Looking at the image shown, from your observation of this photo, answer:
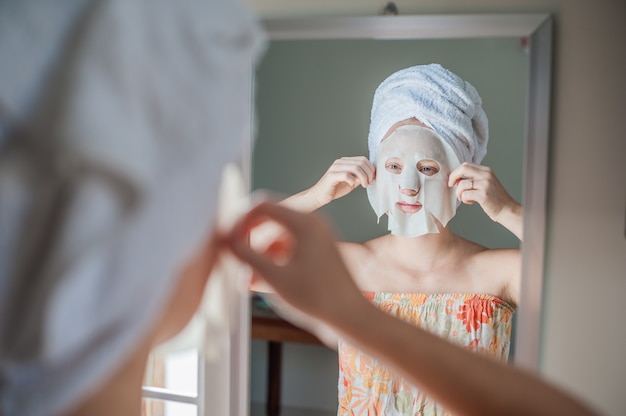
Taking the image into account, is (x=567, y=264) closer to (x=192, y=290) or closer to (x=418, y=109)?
(x=418, y=109)

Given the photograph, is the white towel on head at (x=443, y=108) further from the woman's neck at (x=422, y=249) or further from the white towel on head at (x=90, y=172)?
the white towel on head at (x=90, y=172)

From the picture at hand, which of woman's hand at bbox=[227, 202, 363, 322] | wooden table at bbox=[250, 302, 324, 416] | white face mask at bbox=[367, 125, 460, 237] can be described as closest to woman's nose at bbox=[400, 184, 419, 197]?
white face mask at bbox=[367, 125, 460, 237]

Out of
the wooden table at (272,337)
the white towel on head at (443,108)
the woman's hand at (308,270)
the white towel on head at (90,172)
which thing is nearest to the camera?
the white towel on head at (90,172)

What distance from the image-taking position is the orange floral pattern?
88 cm

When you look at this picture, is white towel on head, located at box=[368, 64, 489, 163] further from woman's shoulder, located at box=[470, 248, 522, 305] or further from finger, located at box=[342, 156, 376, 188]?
woman's shoulder, located at box=[470, 248, 522, 305]

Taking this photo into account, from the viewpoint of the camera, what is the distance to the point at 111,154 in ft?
Result: 1.03

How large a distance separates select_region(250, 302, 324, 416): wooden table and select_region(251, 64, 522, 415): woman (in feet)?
0.41

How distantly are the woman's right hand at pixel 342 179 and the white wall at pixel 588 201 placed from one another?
0.99 ft

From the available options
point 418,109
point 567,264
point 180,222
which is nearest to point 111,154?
point 180,222

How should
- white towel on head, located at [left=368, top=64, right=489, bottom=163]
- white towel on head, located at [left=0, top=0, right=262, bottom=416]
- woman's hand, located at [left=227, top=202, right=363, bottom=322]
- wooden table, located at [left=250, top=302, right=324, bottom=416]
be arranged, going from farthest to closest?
wooden table, located at [left=250, top=302, right=324, bottom=416] → white towel on head, located at [left=368, top=64, right=489, bottom=163] → woman's hand, located at [left=227, top=202, right=363, bottom=322] → white towel on head, located at [left=0, top=0, right=262, bottom=416]

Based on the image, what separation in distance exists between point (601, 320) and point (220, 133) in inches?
31.0

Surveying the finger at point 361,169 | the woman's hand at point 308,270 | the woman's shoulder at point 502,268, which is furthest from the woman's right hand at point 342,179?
the woman's hand at point 308,270

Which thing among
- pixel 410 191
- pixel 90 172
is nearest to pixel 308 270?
pixel 90 172

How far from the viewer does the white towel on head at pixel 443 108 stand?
87cm
